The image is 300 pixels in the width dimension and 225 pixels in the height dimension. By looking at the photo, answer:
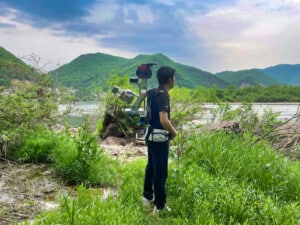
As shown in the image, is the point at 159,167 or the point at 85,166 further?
the point at 85,166

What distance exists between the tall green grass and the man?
1.06 ft

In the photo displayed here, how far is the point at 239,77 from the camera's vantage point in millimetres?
40125

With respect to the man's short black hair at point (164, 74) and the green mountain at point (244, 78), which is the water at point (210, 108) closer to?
the man's short black hair at point (164, 74)

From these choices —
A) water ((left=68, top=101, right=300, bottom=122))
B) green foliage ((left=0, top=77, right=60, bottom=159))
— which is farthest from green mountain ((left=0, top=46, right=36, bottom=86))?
water ((left=68, top=101, right=300, bottom=122))

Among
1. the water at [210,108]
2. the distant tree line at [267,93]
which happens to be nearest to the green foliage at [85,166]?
the water at [210,108]

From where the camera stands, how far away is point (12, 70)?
717 cm

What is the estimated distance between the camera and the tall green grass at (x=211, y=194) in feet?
11.7

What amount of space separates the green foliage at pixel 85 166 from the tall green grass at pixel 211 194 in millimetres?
295

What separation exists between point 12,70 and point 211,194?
17.1ft

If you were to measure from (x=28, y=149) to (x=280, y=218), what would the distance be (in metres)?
4.58

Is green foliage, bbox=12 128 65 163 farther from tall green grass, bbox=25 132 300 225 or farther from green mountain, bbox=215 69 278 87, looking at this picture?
green mountain, bbox=215 69 278 87

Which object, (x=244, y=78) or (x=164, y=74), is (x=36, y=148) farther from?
(x=244, y=78)

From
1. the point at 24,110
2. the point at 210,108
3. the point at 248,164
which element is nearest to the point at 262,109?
the point at 210,108

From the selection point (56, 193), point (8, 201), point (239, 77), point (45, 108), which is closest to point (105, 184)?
point (56, 193)
